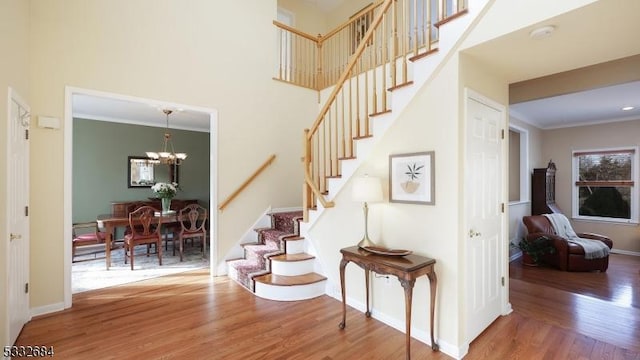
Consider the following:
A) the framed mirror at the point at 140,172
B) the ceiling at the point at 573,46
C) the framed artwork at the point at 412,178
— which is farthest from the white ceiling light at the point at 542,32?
the framed mirror at the point at 140,172

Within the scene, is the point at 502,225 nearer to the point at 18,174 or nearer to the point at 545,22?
the point at 545,22

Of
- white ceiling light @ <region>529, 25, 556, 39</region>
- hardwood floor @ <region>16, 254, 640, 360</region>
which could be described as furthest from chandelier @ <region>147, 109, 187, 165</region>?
white ceiling light @ <region>529, 25, 556, 39</region>

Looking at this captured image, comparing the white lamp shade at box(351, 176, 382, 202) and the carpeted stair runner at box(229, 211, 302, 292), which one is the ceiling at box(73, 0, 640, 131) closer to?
the white lamp shade at box(351, 176, 382, 202)

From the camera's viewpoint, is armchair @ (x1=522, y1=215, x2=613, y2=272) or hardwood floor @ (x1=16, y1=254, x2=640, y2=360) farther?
armchair @ (x1=522, y1=215, x2=613, y2=272)

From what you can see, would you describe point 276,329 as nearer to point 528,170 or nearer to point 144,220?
point 144,220

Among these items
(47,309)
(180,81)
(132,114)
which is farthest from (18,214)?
(132,114)

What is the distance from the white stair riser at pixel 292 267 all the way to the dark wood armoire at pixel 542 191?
5458 mm

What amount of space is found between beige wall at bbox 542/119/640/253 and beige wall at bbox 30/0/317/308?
6.09 meters

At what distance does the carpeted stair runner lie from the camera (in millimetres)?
3812

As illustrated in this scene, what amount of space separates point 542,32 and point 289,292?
3.29m

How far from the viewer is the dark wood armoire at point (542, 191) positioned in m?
6.14

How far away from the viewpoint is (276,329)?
2734mm

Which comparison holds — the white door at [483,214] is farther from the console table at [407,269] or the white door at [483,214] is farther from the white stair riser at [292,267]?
the white stair riser at [292,267]

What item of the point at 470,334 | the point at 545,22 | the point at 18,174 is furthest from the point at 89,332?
the point at 545,22
